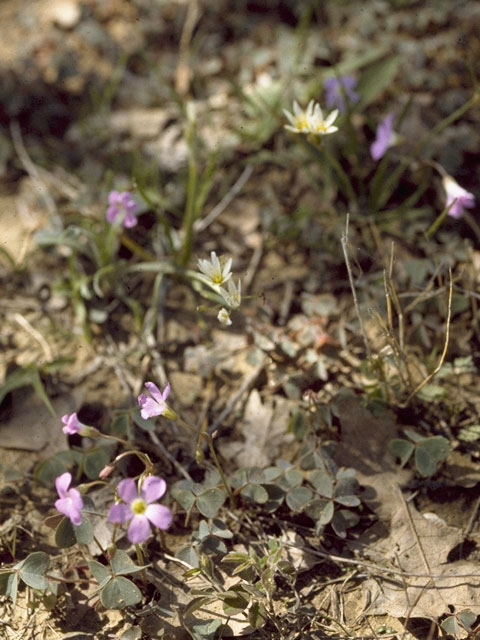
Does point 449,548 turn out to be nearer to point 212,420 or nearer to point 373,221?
point 212,420

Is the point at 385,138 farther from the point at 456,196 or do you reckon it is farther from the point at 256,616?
the point at 256,616

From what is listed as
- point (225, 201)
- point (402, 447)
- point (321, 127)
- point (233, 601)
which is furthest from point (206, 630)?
point (225, 201)

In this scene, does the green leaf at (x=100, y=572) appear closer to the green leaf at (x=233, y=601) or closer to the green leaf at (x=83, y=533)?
the green leaf at (x=83, y=533)

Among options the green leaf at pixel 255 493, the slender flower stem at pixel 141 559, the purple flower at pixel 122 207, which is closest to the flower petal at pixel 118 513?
the slender flower stem at pixel 141 559

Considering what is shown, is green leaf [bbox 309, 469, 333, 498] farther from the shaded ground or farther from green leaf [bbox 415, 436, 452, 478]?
green leaf [bbox 415, 436, 452, 478]

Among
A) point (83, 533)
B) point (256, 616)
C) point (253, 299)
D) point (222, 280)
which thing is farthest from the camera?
point (253, 299)

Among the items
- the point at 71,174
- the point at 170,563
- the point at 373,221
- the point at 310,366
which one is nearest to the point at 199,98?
the point at 71,174
